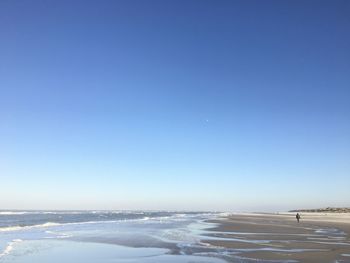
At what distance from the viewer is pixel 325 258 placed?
64.1ft

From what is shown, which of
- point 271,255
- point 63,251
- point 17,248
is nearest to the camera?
point 271,255

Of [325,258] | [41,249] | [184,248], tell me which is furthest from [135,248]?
[325,258]

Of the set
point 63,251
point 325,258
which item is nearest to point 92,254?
point 63,251

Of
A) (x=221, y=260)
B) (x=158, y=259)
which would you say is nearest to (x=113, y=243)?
(x=158, y=259)

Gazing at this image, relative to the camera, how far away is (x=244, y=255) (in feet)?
68.8

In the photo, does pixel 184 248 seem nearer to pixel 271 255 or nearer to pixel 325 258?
pixel 271 255

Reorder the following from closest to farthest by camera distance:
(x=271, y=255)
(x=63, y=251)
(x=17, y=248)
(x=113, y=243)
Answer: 1. (x=271, y=255)
2. (x=63, y=251)
3. (x=17, y=248)
4. (x=113, y=243)

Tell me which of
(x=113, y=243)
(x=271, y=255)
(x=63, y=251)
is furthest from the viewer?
(x=113, y=243)

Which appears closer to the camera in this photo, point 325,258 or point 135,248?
point 325,258

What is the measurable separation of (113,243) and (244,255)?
9613 mm

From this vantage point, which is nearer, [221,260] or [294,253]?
[221,260]

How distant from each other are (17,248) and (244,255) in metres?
12.2

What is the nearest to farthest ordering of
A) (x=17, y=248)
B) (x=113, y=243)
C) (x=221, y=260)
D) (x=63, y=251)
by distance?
(x=221, y=260) < (x=63, y=251) < (x=17, y=248) < (x=113, y=243)

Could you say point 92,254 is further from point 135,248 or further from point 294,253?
point 294,253
